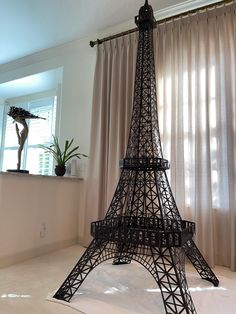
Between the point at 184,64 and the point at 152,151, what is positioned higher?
the point at 184,64

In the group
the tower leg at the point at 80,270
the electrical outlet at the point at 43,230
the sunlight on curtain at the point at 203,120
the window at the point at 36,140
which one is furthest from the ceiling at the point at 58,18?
the tower leg at the point at 80,270

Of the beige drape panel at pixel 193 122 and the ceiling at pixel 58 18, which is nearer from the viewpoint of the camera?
the beige drape panel at pixel 193 122

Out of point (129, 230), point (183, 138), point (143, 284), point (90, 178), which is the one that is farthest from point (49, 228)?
point (183, 138)

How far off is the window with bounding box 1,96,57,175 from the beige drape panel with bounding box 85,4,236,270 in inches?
54.2

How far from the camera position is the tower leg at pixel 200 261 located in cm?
172

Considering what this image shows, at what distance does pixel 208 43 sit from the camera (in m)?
2.42

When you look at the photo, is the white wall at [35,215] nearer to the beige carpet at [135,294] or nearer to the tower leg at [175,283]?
the beige carpet at [135,294]

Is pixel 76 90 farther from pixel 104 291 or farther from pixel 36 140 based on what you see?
pixel 104 291

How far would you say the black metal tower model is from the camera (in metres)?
1.37

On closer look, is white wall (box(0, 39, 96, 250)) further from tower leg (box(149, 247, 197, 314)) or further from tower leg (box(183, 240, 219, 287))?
tower leg (box(149, 247, 197, 314))

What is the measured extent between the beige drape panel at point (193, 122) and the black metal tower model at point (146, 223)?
57 centimetres

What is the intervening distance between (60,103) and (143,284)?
9.56 feet

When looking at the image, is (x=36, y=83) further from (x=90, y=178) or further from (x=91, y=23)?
(x=90, y=178)

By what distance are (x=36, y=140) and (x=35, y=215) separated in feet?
6.56
